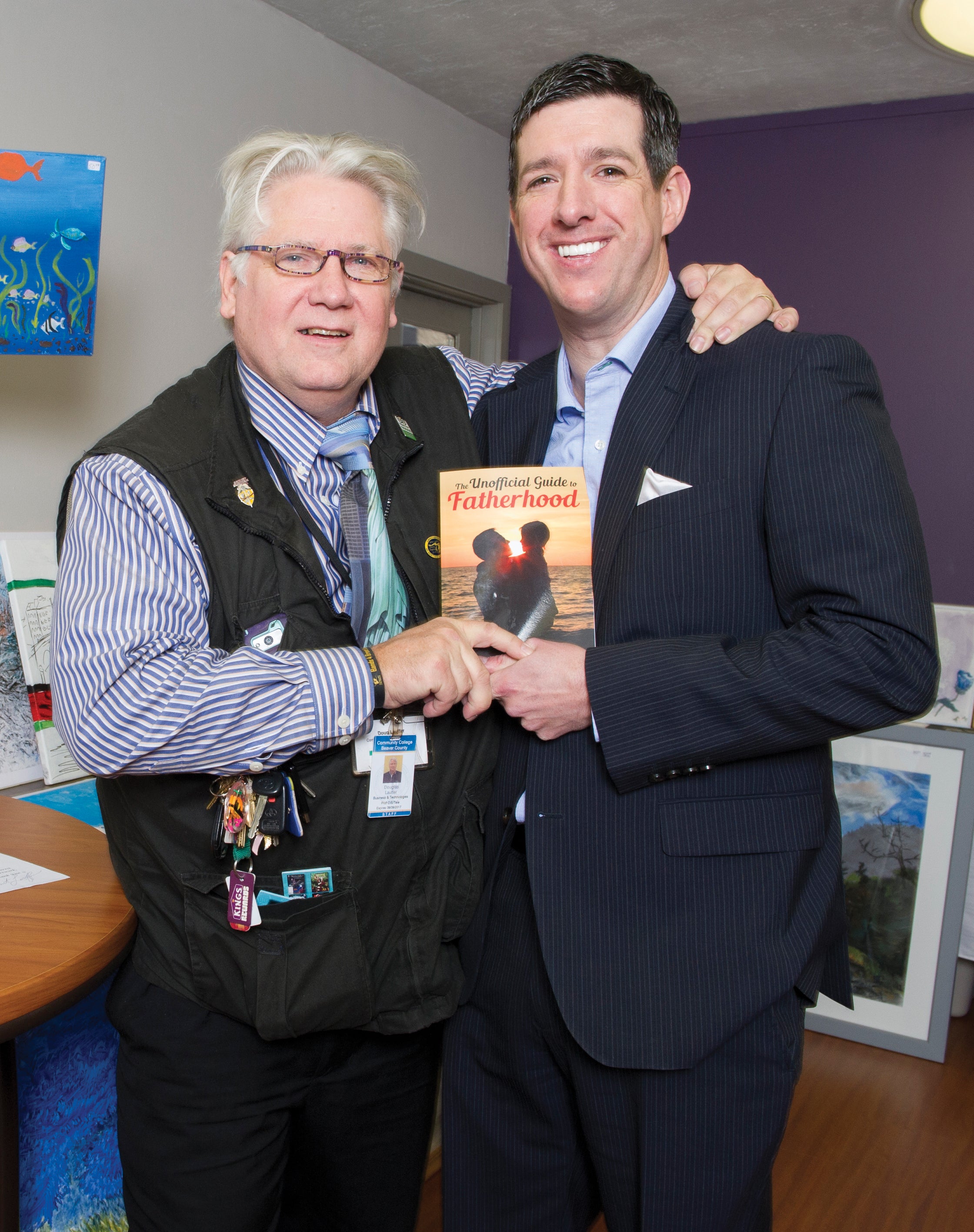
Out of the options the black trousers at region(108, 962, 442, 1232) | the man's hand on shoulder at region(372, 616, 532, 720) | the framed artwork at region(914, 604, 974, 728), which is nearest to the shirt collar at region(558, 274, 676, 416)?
the man's hand on shoulder at region(372, 616, 532, 720)

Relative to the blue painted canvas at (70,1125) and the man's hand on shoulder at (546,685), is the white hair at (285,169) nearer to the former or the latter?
the man's hand on shoulder at (546,685)

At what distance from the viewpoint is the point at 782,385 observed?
132 centimetres

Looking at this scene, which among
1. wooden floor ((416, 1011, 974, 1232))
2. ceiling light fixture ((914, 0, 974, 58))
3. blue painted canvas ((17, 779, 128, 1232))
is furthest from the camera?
ceiling light fixture ((914, 0, 974, 58))

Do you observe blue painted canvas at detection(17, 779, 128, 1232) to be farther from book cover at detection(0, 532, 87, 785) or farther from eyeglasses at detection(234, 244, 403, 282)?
eyeglasses at detection(234, 244, 403, 282)

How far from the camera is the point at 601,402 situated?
5.02 feet

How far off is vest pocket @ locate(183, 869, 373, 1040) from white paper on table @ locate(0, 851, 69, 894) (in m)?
0.42

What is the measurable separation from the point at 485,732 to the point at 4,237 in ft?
4.65

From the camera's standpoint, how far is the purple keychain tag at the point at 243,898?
1.32 meters

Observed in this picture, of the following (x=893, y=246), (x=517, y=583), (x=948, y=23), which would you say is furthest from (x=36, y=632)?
(x=893, y=246)

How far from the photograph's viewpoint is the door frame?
4281 mm

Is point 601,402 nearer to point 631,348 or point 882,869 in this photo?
point 631,348

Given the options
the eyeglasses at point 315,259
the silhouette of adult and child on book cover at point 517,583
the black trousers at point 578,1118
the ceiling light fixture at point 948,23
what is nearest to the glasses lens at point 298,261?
the eyeglasses at point 315,259

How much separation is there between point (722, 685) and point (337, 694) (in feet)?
1.60

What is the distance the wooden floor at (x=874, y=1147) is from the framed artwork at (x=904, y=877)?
0.14m
